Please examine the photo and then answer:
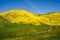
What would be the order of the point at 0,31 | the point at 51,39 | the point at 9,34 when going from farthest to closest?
the point at 0,31 < the point at 9,34 < the point at 51,39

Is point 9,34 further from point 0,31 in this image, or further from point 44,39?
point 44,39

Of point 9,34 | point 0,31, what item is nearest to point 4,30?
point 0,31

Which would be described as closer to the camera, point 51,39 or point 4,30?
point 51,39

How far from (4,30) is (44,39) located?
78051 millimetres

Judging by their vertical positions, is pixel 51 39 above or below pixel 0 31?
below

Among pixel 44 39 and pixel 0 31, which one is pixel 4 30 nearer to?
pixel 0 31

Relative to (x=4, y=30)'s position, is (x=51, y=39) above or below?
below

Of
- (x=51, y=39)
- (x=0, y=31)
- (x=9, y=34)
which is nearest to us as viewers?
(x=51, y=39)

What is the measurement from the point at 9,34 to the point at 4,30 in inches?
897

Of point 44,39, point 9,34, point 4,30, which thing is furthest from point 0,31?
point 44,39

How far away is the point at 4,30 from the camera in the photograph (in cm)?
19875

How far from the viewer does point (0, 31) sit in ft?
638

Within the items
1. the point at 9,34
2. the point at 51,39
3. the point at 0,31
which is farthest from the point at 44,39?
the point at 0,31

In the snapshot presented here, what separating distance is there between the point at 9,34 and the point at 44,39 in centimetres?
5571
